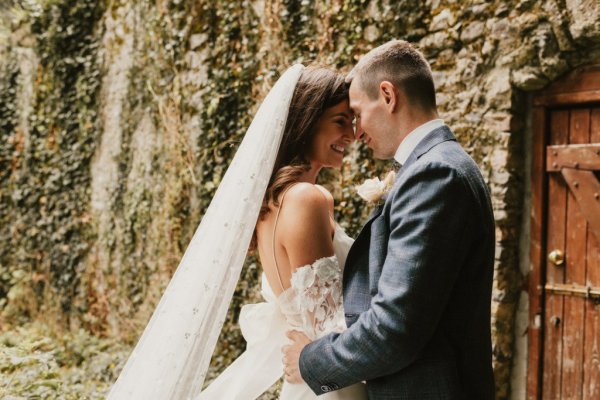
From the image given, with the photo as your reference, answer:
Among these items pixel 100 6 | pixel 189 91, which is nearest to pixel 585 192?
pixel 189 91

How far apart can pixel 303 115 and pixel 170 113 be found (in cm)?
448

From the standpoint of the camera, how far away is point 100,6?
25.0 feet

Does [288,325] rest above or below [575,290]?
above

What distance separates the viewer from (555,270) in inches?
148

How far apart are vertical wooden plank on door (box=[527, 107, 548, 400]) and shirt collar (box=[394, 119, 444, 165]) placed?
2.30 meters

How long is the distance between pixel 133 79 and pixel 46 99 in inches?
72.7

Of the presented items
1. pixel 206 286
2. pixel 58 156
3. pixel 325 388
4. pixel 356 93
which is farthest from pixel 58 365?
pixel 356 93

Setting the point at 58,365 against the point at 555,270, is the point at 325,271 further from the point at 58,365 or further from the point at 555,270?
the point at 58,365

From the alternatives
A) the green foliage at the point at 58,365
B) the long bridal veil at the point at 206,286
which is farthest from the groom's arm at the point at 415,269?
the green foliage at the point at 58,365

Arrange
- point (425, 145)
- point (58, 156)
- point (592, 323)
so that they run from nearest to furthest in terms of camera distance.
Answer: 1. point (425, 145)
2. point (592, 323)
3. point (58, 156)

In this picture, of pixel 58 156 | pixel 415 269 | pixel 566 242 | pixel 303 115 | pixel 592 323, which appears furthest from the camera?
pixel 58 156

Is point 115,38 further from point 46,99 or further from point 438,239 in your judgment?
point 438,239

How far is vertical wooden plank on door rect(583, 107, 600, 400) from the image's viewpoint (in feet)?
11.6

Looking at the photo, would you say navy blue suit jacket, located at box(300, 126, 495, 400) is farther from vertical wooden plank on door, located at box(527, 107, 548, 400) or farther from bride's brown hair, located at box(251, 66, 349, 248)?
vertical wooden plank on door, located at box(527, 107, 548, 400)
